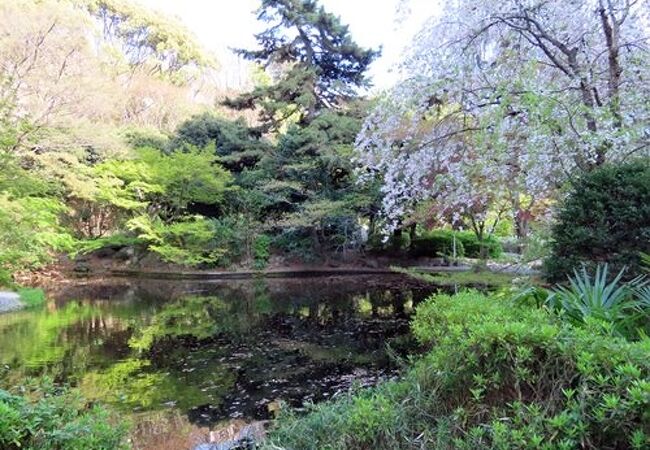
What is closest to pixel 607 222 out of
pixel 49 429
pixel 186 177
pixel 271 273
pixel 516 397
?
pixel 516 397

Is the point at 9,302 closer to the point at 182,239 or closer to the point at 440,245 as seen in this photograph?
the point at 182,239

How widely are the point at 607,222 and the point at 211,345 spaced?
5150mm

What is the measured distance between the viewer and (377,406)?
217 centimetres

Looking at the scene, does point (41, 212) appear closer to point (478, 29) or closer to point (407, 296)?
point (407, 296)

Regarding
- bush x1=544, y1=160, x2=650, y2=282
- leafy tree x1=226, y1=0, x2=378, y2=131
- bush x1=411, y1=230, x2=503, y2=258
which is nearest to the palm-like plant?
bush x1=544, y1=160, x2=650, y2=282

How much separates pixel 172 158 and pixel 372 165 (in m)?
10.5

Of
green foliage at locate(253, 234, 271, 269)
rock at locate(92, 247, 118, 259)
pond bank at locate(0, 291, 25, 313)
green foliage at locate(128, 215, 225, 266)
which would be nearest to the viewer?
pond bank at locate(0, 291, 25, 313)

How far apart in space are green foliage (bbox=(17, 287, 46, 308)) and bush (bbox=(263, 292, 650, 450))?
950 cm

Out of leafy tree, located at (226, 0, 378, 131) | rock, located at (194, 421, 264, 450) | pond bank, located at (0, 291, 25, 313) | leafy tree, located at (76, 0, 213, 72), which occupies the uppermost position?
leafy tree, located at (76, 0, 213, 72)

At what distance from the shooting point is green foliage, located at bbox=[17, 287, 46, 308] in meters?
9.83

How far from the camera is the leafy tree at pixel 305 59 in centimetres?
1551

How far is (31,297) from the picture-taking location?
10086 millimetres

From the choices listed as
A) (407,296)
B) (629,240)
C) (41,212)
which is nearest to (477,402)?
(629,240)

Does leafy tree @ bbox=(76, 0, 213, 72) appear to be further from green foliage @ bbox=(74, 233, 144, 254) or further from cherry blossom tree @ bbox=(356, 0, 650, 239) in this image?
cherry blossom tree @ bbox=(356, 0, 650, 239)
